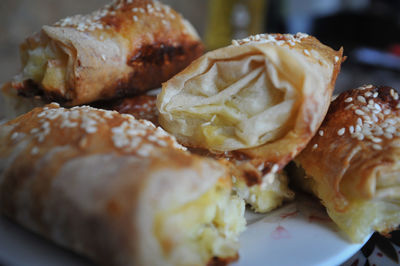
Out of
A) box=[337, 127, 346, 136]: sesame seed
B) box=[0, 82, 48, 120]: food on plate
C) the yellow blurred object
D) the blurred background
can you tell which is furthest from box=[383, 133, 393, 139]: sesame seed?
the yellow blurred object

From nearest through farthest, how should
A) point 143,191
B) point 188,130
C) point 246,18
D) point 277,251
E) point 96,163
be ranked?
1. point 143,191
2. point 96,163
3. point 277,251
4. point 188,130
5. point 246,18

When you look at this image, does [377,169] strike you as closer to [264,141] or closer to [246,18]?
[264,141]

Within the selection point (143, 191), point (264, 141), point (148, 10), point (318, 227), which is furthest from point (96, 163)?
point (148, 10)

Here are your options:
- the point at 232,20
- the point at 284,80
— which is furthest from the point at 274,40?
the point at 232,20

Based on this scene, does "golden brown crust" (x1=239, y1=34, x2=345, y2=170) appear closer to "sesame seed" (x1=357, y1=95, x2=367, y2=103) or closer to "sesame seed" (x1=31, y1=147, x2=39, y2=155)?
"sesame seed" (x1=357, y1=95, x2=367, y2=103)

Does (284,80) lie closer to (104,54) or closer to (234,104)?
(234,104)

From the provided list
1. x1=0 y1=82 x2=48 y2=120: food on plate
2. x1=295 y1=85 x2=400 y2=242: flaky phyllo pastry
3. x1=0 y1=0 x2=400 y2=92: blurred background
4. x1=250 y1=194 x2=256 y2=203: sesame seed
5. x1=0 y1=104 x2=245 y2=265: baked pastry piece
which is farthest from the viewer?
x1=0 y1=0 x2=400 y2=92: blurred background
